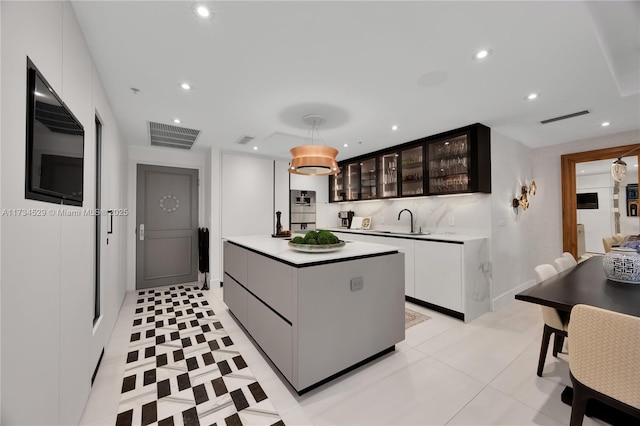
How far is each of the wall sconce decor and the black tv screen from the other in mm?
4941

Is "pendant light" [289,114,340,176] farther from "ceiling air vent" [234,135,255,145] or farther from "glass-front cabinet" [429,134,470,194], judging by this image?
"glass-front cabinet" [429,134,470,194]

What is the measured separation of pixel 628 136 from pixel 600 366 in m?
4.45

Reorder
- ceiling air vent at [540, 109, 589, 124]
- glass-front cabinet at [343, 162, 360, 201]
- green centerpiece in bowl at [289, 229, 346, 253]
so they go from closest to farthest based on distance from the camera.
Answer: green centerpiece in bowl at [289, 229, 346, 253], ceiling air vent at [540, 109, 589, 124], glass-front cabinet at [343, 162, 360, 201]

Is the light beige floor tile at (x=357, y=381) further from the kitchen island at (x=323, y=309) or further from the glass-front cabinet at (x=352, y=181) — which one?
the glass-front cabinet at (x=352, y=181)

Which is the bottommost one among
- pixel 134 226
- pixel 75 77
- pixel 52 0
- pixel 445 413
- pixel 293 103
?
pixel 445 413

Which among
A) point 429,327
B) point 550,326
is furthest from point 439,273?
point 550,326

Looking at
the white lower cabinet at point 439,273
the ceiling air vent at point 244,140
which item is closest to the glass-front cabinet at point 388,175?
the white lower cabinet at point 439,273

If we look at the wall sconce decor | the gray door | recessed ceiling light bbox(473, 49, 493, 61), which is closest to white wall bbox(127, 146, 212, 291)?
the gray door

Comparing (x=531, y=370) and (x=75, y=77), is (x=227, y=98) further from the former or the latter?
(x=531, y=370)

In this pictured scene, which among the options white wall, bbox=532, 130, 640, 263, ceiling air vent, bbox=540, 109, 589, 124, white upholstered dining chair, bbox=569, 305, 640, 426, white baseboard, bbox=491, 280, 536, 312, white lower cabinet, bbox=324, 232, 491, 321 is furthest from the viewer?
white wall, bbox=532, 130, 640, 263

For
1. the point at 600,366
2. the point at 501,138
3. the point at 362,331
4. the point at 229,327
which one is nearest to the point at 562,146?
the point at 501,138

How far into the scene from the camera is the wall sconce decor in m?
3.91

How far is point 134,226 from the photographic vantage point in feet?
14.4

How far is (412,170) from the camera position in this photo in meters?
4.21
